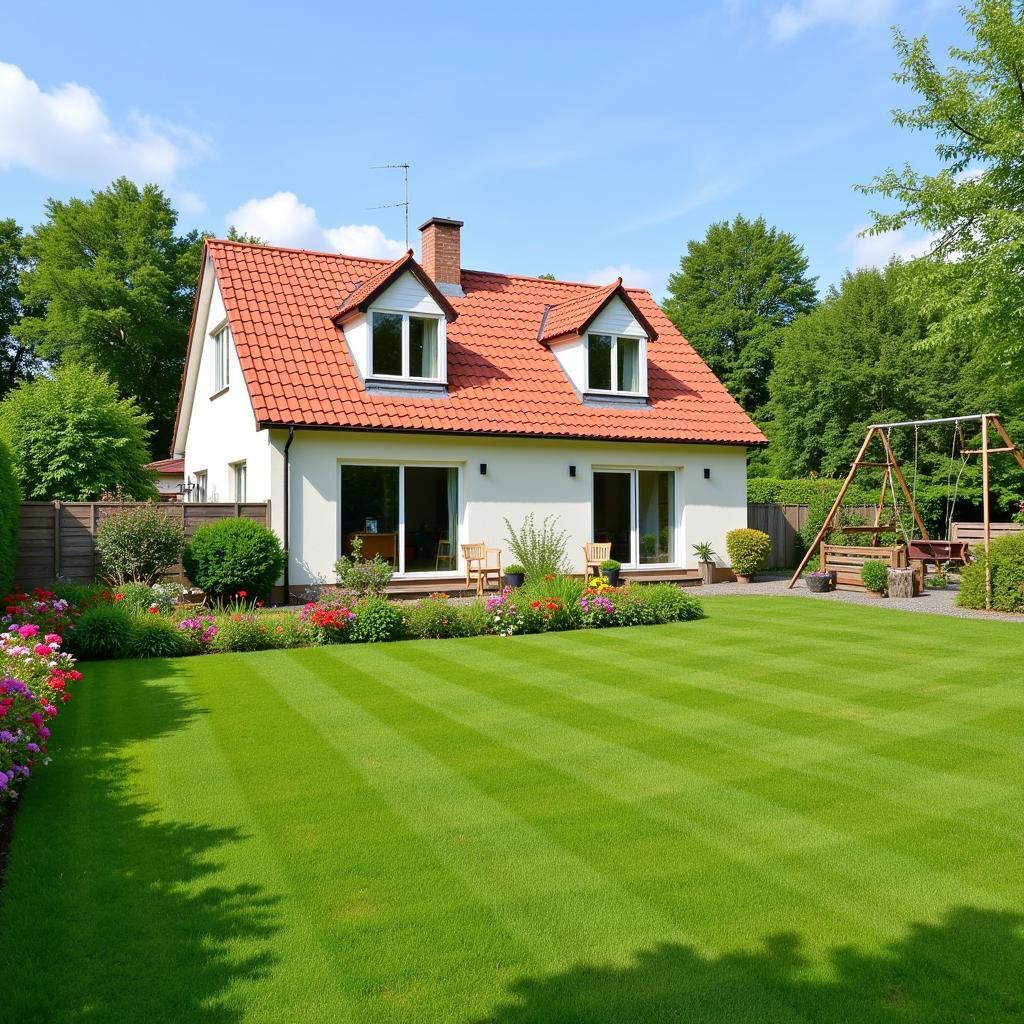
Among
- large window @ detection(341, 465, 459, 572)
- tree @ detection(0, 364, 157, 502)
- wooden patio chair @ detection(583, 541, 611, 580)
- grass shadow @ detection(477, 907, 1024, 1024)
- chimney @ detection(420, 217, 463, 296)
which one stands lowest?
grass shadow @ detection(477, 907, 1024, 1024)

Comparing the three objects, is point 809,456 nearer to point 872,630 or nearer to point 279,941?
point 872,630

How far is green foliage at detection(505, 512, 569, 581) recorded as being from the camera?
705 inches

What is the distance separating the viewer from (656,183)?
51.9ft

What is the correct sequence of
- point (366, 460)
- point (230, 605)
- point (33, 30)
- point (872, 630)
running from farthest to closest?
point (366, 460) < point (230, 605) < point (872, 630) < point (33, 30)

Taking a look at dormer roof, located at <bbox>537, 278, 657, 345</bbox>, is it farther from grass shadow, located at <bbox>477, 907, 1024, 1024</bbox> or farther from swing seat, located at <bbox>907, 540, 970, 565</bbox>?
grass shadow, located at <bbox>477, 907, 1024, 1024</bbox>

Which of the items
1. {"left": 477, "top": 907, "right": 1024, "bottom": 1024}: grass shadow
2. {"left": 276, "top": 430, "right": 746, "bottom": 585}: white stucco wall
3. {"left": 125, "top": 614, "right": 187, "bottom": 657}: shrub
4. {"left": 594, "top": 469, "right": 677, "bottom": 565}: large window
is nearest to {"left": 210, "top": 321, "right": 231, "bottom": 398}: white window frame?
{"left": 276, "top": 430, "right": 746, "bottom": 585}: white stucco wall

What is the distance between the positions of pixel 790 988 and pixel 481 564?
15.1 meters

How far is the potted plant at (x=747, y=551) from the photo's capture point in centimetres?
2048

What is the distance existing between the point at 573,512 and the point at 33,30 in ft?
42.2

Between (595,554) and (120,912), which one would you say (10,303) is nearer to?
(595,554)

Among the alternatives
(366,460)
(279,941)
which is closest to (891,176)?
(366,460)

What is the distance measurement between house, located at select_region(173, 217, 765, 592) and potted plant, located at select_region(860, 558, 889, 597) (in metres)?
4.12

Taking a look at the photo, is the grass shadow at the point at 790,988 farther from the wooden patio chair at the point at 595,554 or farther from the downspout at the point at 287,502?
the wooden patio chair at the point at 595,554

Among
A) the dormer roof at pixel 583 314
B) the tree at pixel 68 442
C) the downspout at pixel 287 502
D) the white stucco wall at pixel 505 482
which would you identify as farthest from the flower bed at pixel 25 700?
the dormer roof at pixel 583 314
